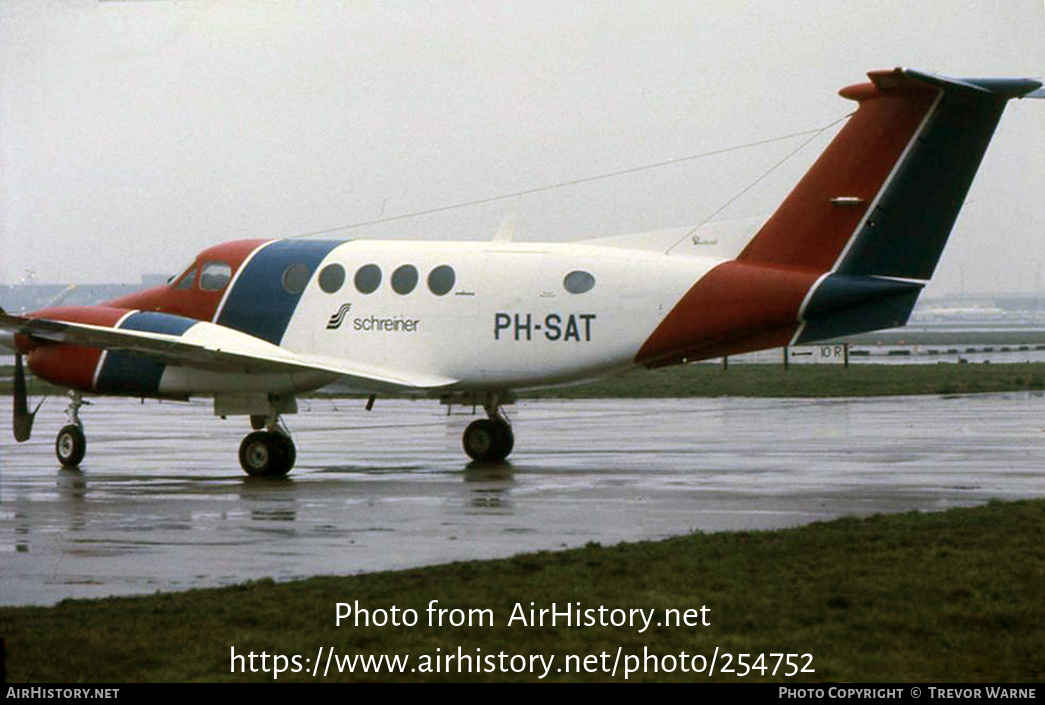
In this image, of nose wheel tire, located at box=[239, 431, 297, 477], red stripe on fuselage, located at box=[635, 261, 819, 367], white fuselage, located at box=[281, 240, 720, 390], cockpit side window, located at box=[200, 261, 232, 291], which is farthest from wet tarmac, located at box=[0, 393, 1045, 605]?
cockpit side window, located at box=[200, 261, 232, 291]

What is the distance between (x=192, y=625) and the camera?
443 inches

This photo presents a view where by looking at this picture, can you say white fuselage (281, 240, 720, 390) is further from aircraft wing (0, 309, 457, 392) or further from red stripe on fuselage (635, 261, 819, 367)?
aircraft wing (0, 309, 457, 392)

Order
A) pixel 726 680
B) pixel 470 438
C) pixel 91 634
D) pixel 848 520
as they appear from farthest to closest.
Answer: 1. pixel 470 438
2. pixel 848 520
3. pixel 91 634
4. pixel 726 680

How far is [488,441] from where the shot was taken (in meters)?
26.5

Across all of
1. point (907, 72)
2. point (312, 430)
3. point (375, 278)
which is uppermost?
point (907, 72)

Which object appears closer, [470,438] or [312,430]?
[470,438]

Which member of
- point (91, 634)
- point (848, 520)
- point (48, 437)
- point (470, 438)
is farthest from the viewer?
point (48, 437)

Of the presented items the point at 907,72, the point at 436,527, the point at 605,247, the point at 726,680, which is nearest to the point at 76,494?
the point at 436,527

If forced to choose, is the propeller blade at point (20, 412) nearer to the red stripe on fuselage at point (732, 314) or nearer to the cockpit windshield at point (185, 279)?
the cockpit windshield at point (185, 279)

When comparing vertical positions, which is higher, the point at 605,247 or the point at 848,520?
the point at 605,247

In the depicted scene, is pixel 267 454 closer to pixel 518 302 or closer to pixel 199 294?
pixel 199 294

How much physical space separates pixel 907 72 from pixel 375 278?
8.70 meters

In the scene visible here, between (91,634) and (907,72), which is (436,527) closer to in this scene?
(91,634)

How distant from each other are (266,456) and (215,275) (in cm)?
372
